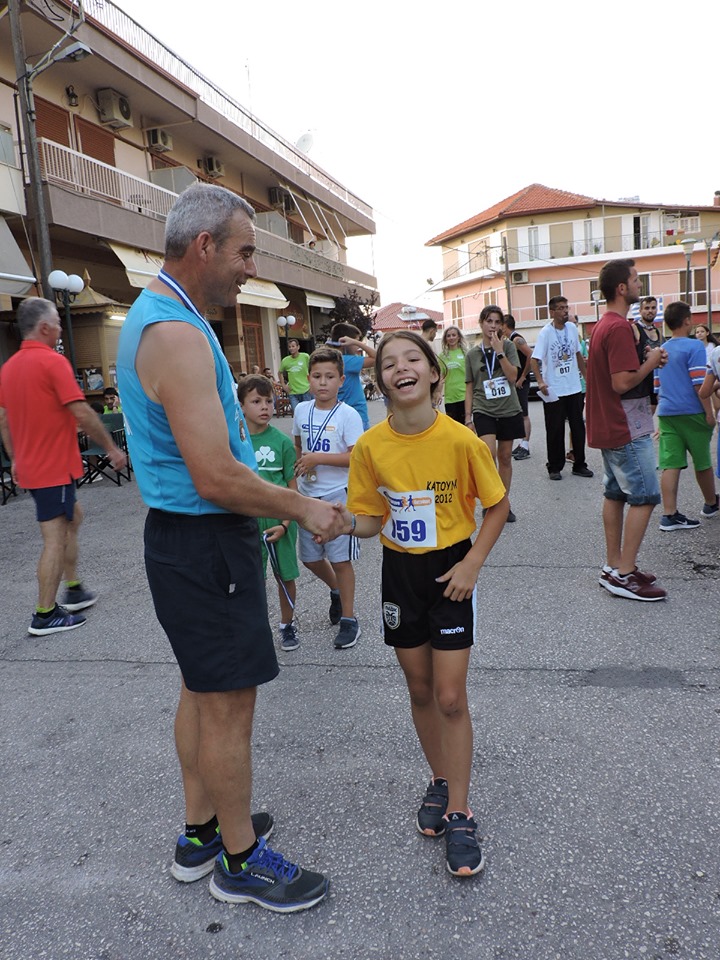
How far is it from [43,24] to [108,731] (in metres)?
15.0

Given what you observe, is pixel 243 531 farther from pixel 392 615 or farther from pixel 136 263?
pixel 136 263

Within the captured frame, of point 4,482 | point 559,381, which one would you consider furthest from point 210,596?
point 4,482

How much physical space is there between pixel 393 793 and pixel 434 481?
3.91 feet

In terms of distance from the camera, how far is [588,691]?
11.0ft

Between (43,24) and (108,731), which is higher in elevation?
(43,24)

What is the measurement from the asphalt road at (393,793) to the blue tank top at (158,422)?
1.22m

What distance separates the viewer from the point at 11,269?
12891mm

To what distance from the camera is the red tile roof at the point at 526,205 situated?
169 ft

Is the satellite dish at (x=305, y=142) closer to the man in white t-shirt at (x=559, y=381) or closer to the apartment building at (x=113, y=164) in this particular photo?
the apartment building at (x=113, y=164)

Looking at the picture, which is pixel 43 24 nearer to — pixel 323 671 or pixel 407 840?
pixel 323 671

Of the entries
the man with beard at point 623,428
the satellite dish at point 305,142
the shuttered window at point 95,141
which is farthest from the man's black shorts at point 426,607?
the satellite dish at point 305,142

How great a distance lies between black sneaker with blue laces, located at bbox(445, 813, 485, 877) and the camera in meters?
2.20

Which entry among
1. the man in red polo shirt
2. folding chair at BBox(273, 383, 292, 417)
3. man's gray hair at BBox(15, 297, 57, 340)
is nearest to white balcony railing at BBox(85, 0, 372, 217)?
folding chair at BBox(273, 383, 292, 417)

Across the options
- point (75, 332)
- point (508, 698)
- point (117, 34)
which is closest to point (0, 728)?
point (508, 698)
